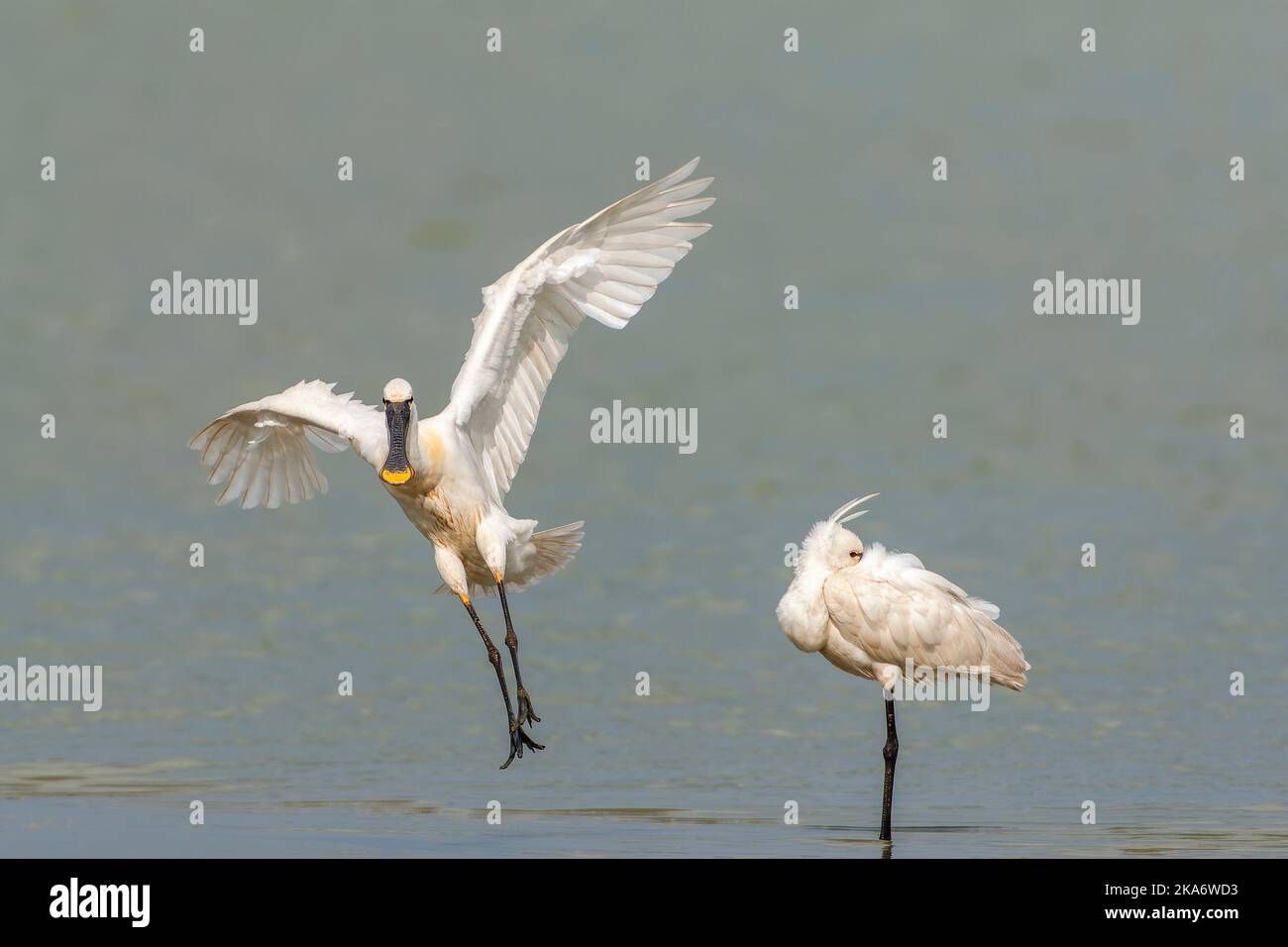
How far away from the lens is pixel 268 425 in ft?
61.6

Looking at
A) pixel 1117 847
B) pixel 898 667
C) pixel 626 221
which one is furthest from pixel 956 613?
pixel 626 221

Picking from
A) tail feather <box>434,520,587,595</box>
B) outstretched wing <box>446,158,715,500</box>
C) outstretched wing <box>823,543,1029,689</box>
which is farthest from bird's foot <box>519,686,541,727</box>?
outstretched wing <box>823,543,1029,689</box>

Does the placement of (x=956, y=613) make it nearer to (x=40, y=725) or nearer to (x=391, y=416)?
(x=391, y=416)

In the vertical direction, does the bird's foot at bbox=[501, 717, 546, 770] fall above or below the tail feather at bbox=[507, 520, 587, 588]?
below

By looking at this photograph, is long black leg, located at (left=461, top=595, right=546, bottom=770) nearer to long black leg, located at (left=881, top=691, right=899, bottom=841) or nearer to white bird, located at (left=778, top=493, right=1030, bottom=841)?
white bird, located at (left=778, top=493, right=1030, bottom=841)

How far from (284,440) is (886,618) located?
4.78m

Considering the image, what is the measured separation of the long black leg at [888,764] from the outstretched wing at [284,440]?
4271 millimetres

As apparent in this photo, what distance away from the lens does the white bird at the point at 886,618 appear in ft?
59.1

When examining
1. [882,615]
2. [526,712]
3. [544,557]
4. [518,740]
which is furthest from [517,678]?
[882,615]

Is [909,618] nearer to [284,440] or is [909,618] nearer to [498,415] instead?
[498,415]

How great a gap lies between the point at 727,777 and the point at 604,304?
494 cm

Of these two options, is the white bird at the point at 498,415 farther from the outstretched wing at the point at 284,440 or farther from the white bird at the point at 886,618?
the white bird at the point at 886,618

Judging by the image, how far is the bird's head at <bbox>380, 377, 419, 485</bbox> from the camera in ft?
56.5

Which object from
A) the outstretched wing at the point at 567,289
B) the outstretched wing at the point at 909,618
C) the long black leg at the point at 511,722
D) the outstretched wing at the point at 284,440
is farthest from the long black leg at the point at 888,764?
the outstretched wing at the point at 284,440
